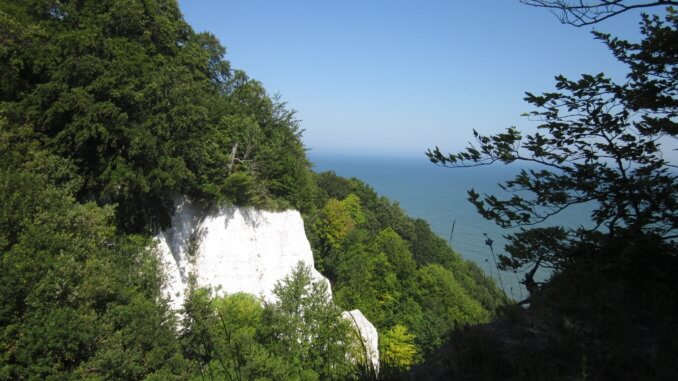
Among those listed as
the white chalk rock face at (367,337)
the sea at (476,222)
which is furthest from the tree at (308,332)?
the sea at (476,222)

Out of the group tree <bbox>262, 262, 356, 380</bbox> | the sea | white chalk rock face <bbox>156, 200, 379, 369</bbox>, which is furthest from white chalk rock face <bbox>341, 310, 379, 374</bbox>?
the sea

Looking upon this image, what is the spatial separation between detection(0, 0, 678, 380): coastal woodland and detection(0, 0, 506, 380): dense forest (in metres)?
0.07

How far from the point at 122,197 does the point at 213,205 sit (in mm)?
5056

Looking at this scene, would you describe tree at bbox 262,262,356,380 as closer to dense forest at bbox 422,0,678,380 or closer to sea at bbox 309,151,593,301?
sea at bbox 309,151,593,301

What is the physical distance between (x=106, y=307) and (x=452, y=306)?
105ft

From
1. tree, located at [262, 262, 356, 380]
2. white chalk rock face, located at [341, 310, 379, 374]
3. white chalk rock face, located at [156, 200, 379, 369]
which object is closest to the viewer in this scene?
white chalk rock face, located at [341, 310, 379, 374]

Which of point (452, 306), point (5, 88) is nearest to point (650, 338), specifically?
point (5, 88)

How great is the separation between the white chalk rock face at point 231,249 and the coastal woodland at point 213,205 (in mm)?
1026

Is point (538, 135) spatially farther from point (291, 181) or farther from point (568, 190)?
point (291, 181)

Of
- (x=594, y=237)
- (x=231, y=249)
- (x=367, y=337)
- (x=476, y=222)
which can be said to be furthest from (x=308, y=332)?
(x=476, y=222)

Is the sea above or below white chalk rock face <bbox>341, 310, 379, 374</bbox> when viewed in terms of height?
above

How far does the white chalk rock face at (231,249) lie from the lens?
19188 millimetres

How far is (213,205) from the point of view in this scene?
66.8ft

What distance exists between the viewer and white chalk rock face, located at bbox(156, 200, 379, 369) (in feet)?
63.0
